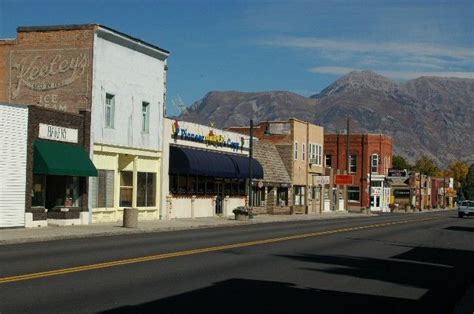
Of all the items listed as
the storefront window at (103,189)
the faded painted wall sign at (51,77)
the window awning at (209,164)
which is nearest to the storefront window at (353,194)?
the window awning at (209,164)

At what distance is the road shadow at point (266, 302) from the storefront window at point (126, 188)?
85.0 ft

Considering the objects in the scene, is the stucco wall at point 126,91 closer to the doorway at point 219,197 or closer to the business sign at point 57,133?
the business sign at point 57,133

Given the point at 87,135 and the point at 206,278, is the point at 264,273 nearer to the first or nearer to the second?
the point at 206,278

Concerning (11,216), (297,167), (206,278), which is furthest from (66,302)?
(297,167)

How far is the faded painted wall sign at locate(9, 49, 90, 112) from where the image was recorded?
3678cm

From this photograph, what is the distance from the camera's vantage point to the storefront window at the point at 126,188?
3991 centimetres

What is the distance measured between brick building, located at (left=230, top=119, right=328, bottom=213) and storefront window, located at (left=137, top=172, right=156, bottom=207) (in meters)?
20.1

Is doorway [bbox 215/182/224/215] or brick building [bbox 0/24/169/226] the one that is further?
doorway [bbox 215/182/224/215]

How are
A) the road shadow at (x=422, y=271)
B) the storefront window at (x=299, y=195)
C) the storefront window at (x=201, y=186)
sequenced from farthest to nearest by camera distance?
the storefront window at (x=299, y=195) → the storefront window at (x=201, y=186) → the road shadow at (x=422, y=271)

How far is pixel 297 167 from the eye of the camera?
69.1 metres

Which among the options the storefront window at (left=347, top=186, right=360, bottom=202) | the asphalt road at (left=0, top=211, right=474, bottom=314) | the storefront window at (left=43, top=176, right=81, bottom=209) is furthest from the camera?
the storefront window at (left=347, top=186, right=360, bottom=202)

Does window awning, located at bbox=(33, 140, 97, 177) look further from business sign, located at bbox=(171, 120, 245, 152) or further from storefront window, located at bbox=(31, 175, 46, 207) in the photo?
business sign, located at bbox=(171, 120, 245, 152)

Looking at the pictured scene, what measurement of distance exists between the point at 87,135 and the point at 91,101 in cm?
163

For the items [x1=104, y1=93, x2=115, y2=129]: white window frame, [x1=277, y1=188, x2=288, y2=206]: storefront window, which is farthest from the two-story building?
[x1=277, y1=188, x2=288, y2=206]: storefront window
